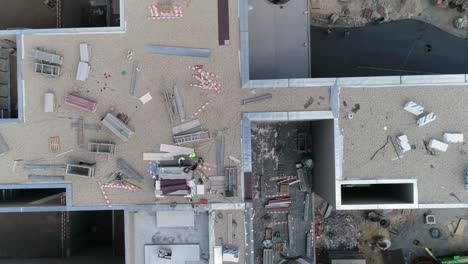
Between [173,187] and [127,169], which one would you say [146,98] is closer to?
[127,169]

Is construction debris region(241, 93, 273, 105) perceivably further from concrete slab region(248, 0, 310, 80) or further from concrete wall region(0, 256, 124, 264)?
concrete wall region(0, 256, 124, 264)

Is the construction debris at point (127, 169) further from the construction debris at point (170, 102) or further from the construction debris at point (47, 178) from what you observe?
the construction debris at point (170, 102)

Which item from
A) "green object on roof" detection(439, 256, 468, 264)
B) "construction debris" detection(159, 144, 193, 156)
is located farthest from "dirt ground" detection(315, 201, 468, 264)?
"construction debris" detection(159, 144, 193, 156)

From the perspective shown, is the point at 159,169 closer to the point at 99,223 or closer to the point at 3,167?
→ the point at 3,167

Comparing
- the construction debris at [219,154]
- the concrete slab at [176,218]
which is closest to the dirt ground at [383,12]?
the construction debris at [219,154]

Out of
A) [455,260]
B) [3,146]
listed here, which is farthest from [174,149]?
[455,260]

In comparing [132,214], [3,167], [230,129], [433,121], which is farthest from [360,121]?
[3,167]

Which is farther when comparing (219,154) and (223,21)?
(219,154)
